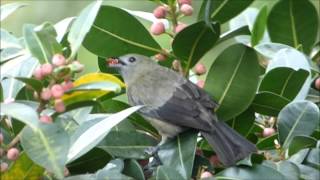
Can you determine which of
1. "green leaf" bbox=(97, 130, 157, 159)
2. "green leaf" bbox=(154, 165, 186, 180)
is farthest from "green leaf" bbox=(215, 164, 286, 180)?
"green leaf" bbox=(97, 130, 157, 159)

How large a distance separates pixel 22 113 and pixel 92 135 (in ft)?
0.78

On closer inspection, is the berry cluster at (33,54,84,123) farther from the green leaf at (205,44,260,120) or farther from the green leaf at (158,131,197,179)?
the green leaf at (205,44,260,120)

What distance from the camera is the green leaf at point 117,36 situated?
→ 8.84ft

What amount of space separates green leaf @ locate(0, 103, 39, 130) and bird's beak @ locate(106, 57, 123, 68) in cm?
98

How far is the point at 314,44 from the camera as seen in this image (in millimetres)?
3096

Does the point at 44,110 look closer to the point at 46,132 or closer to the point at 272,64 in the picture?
the point at 46,132

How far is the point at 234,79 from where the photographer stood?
8.52 feet

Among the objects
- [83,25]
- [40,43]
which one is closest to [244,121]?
[83,25]

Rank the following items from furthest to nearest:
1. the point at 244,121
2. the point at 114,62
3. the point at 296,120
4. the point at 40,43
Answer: the point at 114,62
the point at 244,121
the point at 296,120
the point at 40,43

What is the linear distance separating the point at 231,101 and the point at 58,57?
0.72m

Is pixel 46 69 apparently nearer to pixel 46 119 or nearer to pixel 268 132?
pixel 46 119

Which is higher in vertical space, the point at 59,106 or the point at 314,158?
the point at 59,106

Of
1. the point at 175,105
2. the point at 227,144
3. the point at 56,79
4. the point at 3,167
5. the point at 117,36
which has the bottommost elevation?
the point at 175,105

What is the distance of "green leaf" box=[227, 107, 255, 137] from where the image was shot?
2641 mm
